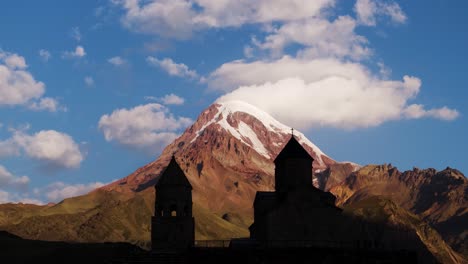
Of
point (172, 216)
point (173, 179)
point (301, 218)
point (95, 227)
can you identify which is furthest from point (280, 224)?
point (95, 227)

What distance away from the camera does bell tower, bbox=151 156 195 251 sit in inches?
2044

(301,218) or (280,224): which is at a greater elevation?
(301,218)

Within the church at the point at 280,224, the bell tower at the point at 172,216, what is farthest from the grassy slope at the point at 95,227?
Answer: the church at the point at 280,224

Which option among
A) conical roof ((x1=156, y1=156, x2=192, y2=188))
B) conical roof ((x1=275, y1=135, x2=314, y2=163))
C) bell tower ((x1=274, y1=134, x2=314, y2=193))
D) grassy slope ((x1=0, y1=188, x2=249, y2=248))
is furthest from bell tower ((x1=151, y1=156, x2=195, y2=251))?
grassy slope ((x1=0, y1=188, x2=249, y2=248))

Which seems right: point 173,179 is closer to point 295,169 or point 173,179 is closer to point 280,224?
point 280,224

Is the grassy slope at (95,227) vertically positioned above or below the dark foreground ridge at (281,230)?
above

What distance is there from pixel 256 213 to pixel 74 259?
80.6ft

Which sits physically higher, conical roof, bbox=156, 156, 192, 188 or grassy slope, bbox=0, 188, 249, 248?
grassy slope, bbox=0, 188, 249, 248

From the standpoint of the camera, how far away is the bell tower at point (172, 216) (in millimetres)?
51906

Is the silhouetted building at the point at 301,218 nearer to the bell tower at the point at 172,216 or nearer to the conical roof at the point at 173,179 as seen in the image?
the bell tower at the point at 172,216

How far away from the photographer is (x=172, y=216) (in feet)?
171

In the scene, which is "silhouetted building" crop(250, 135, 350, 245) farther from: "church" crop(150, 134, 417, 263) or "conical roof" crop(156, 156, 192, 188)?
"conical roof" crop(156, 156, 192, 188)

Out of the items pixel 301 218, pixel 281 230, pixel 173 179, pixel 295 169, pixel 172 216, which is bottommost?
pixel 281 230

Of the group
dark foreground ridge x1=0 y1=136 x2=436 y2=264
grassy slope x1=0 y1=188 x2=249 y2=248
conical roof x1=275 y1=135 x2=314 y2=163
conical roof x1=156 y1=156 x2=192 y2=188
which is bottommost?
dark foreground ridge x1=0 y1=136 x2=436 y2=264
